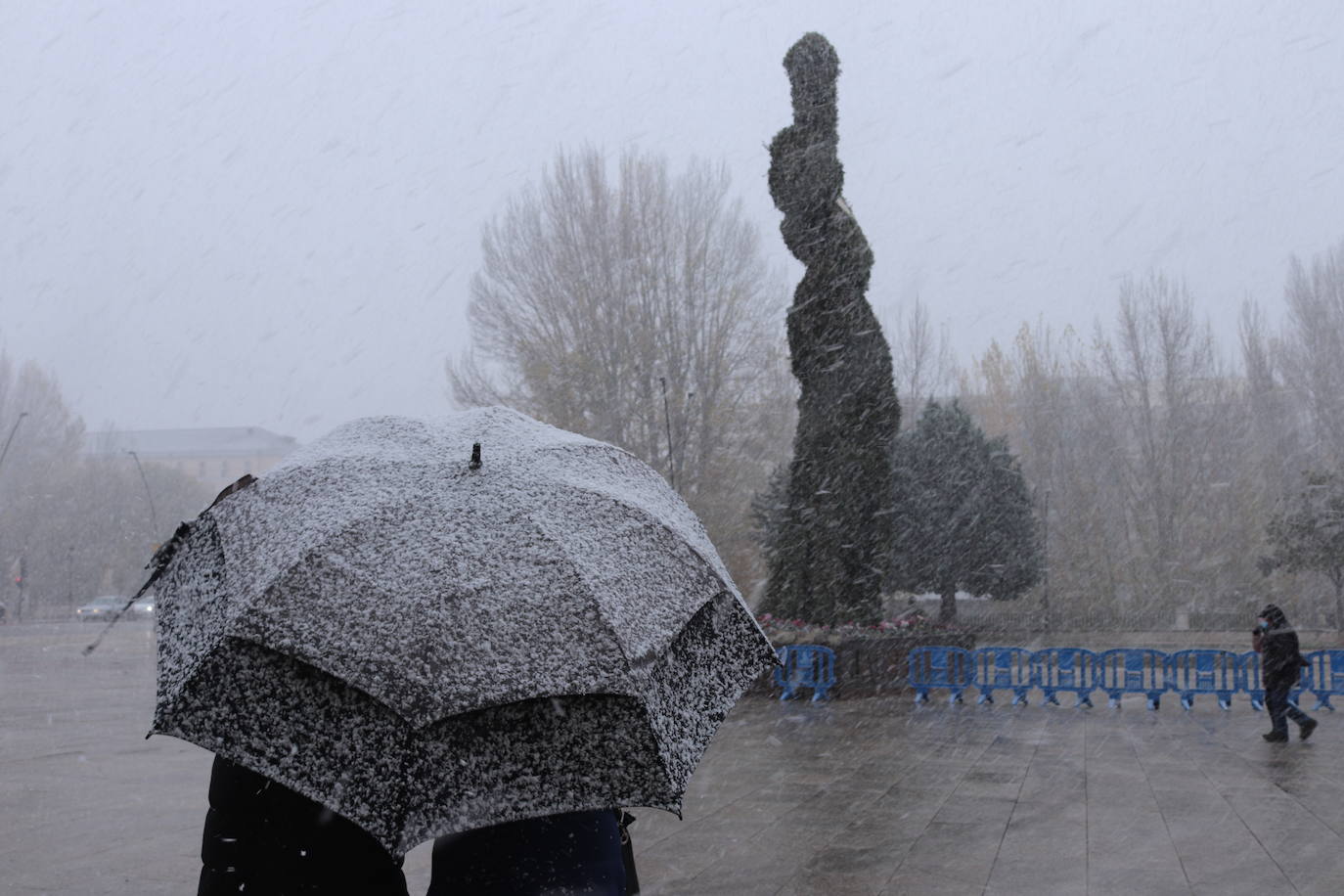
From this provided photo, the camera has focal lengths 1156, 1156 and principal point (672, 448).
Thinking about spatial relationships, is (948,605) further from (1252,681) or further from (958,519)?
(1252,681)

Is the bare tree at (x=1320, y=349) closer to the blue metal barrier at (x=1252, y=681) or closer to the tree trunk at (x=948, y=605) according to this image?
the tree trunk at (x=948, y=605)

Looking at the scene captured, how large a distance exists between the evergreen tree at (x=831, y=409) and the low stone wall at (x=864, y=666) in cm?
175

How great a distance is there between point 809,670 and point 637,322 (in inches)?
685

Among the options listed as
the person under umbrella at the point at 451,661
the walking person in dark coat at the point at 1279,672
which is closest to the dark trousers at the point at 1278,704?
the walking person in dark coat at the point at 1279,672

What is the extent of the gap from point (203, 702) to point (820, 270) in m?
17.8

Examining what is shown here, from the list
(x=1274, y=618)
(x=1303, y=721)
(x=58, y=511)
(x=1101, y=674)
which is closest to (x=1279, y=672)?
(x=1274, y=618)

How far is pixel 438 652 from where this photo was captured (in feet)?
7.01

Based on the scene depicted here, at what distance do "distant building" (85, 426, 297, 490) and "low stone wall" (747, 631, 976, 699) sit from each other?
315 ft

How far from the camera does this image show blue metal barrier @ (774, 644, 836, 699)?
1645cm

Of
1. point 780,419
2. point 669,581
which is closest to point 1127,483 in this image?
point 780,419

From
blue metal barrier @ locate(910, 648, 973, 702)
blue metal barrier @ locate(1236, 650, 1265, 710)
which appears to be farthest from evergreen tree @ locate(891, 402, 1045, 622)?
blue metal barrier @ locate(1236, 650, 1265, 710)

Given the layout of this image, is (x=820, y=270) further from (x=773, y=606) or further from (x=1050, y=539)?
(x=1050, y=539)

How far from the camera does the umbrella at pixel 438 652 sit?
7.01 ft

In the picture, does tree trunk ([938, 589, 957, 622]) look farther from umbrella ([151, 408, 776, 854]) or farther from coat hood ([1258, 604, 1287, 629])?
umbrella ([151, 408, 776, 854])
